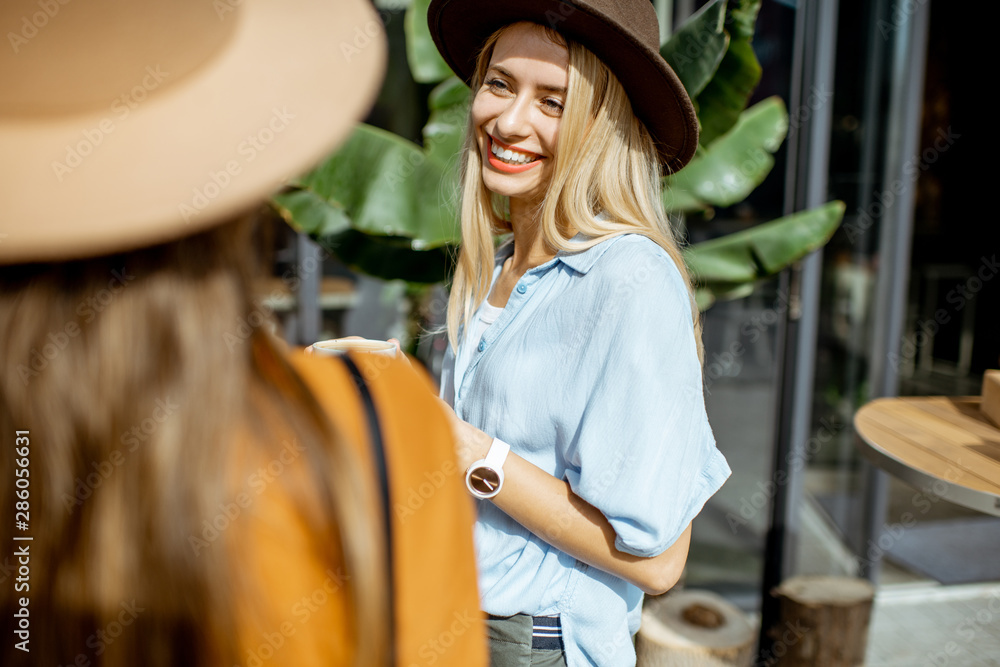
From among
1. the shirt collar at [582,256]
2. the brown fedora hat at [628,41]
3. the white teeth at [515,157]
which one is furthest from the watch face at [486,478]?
the brown fedora hat at [628,41]

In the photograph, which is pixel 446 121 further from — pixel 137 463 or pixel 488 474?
pixel 137 463

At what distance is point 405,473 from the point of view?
0.58 meters

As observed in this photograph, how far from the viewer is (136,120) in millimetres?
488

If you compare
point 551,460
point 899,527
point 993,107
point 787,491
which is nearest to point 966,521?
point 899,527

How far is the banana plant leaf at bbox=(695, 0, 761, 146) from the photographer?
6.89ft

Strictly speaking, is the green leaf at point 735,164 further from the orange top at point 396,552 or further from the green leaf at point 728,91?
the orange top at point 396,552

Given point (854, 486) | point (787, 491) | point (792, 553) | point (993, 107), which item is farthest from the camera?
point (993, 107)

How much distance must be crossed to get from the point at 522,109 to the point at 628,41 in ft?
0.78

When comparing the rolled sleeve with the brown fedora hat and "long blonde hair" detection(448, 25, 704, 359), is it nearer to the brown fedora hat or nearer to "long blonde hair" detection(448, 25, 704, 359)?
"long blonde hair" detection(448, 25, 704, 359)

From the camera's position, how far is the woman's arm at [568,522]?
1.13m

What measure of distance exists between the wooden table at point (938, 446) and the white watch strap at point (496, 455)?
1151mm

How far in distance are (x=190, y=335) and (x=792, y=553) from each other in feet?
11.2

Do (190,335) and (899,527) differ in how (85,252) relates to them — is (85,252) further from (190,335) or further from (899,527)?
(899,527)

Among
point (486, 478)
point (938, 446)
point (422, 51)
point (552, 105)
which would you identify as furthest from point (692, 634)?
point (422, 51)
